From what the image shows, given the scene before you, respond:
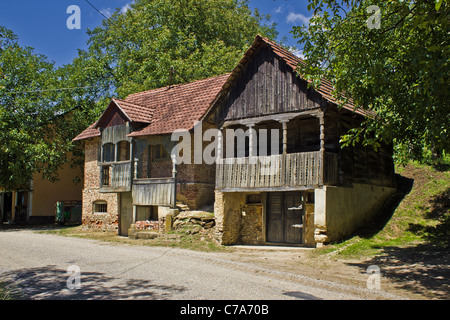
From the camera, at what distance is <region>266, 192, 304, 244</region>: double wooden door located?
18281mm

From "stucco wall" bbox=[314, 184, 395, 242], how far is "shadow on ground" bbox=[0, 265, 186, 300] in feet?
26.5

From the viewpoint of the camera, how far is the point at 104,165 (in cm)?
2412

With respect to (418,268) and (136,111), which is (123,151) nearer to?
(136,111)

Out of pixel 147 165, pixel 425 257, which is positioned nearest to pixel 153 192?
pixel 147 165

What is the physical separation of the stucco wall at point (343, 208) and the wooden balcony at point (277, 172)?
0.60 meters

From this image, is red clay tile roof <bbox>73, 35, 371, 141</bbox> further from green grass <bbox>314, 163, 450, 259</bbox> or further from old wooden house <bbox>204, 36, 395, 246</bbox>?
green grass <bbox>314, 163, 450, 259</bbox>

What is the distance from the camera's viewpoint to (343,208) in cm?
1662

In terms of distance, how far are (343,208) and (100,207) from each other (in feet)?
50.8

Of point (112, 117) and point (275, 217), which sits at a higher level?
point (112, 117)

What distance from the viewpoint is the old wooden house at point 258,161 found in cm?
1645

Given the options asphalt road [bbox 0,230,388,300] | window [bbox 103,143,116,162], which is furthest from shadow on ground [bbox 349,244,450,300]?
window [bbox 103,143,116,162]

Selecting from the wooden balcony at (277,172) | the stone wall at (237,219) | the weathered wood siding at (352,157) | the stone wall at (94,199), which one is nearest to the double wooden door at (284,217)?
the stone wall at (237,219)

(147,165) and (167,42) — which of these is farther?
(167,42)

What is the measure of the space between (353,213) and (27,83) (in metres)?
22.8
